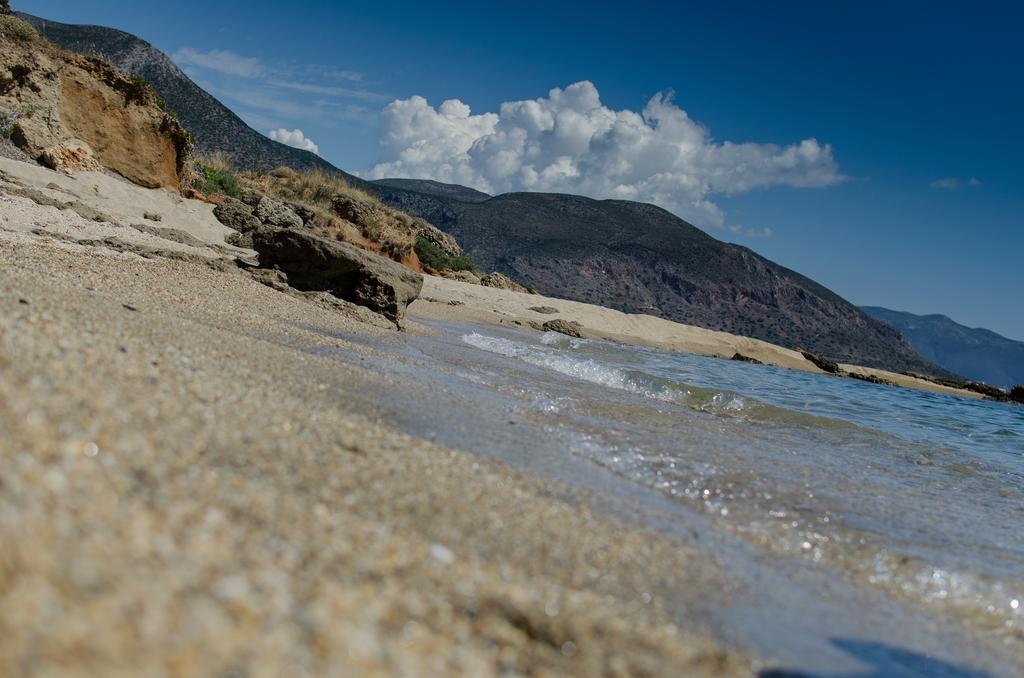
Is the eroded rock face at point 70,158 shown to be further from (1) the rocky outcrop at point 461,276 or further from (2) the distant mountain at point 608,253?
(2) the distant mountain at point 608,253

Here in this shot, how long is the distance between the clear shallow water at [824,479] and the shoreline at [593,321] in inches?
325

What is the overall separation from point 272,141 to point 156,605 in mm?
54240

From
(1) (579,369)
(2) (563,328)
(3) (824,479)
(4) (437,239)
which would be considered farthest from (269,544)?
(4) (437,239)

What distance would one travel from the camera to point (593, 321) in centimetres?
2555

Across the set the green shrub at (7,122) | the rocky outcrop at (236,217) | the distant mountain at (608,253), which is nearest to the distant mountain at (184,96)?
the distant mountain at (608,253)

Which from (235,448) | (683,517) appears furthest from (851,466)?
(235,448)

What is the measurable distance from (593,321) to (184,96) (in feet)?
121

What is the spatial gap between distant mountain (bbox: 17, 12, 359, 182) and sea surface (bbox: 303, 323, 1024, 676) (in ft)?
134

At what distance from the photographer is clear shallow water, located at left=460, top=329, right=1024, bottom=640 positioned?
3.27 metres

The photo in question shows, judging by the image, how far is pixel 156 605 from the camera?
47.9 inches

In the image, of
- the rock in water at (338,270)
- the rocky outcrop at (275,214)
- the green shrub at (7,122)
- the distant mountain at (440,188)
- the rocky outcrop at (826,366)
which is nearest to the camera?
the rock in water at (338,270)

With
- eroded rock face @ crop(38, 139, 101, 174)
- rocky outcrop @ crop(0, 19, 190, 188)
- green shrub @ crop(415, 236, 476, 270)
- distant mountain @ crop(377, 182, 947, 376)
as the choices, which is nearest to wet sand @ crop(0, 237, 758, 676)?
eroded rock face @ crop(38, 139, 101, 174)

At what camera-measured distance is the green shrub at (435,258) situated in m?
25.2

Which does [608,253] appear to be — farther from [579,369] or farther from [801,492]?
[801,492]
